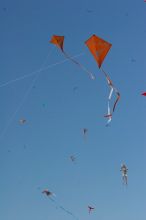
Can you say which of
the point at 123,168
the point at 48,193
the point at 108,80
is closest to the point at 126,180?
the point at 123,168

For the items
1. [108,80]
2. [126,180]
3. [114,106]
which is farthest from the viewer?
[126,180]

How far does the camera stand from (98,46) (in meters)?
25.1

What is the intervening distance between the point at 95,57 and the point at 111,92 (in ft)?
5.66

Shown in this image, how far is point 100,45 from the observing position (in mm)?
25078

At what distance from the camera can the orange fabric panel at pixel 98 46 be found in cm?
2497

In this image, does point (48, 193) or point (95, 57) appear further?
point (48, 193)

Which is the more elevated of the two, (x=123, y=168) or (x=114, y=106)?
(x=123, y=168)

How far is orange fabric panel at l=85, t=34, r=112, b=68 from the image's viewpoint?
25.0 meters

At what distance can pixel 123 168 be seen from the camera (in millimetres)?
33156

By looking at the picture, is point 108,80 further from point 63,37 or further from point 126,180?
point 126,180

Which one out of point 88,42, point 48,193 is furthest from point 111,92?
point 48,193

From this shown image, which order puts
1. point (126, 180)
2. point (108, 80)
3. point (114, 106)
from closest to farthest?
point (114, 106) < point (108, 80) < point (126, 180)

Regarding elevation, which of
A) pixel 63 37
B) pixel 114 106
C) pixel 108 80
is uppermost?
pixel 63 37

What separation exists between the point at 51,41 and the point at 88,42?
1796 millimetres
